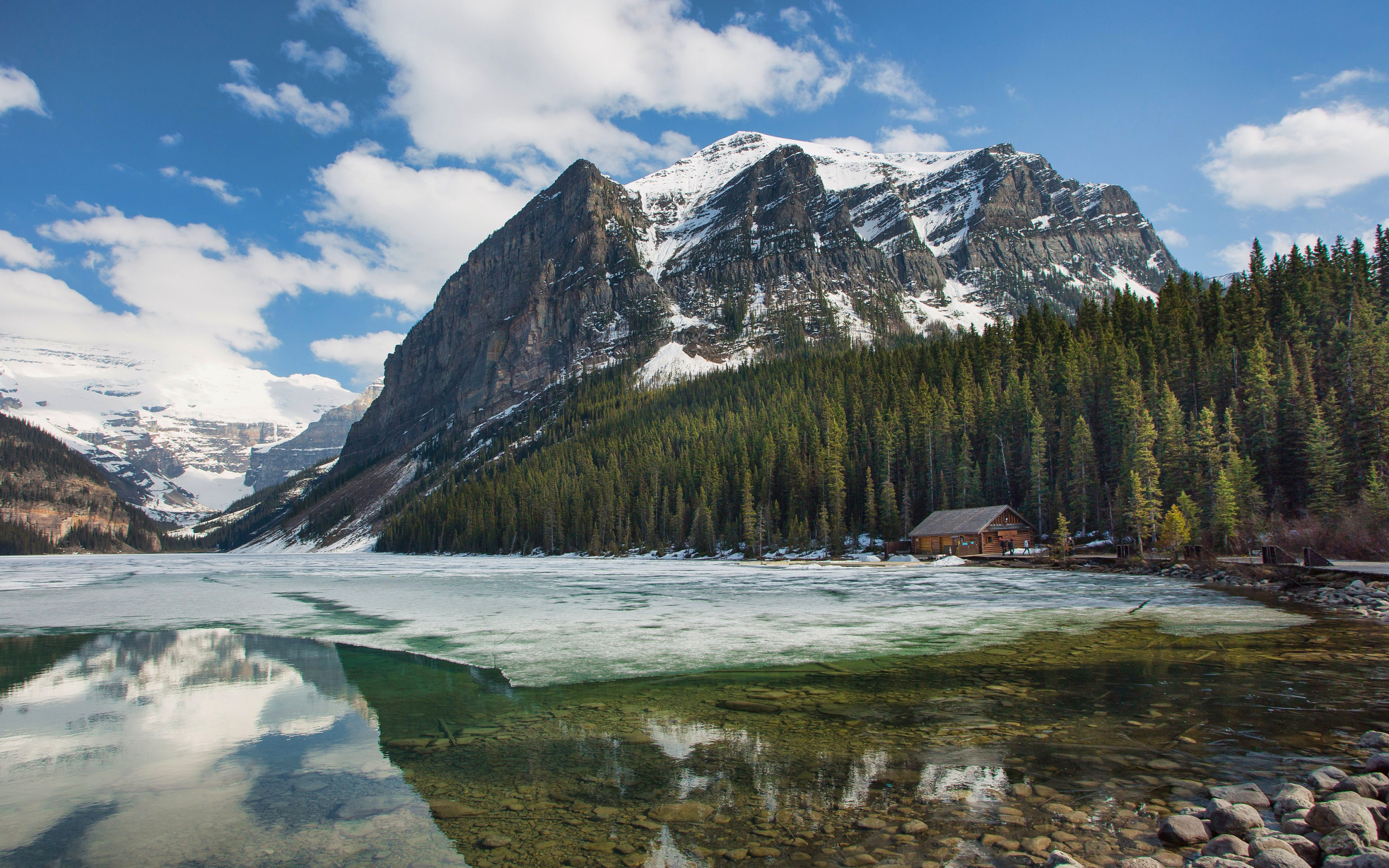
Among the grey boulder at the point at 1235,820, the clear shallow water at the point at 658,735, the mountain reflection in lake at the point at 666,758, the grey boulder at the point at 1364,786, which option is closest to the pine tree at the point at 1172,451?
the clear shallow water at the point at 658,735

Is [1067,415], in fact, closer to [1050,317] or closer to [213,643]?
[1050,317]

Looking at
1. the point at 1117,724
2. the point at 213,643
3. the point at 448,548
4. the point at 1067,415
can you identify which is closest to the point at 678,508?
the point at 1067,415

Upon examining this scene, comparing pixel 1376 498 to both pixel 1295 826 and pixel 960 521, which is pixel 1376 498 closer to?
pixel 960 521

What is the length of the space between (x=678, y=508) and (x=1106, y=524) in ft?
179

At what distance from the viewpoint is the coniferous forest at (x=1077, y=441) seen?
49.3 m

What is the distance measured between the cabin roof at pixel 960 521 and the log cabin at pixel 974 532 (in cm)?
4

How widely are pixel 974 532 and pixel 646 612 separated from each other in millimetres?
44069

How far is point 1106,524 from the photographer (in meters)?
63.8

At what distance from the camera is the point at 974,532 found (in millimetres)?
60625

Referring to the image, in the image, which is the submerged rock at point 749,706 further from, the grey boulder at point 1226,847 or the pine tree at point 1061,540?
the pine tree at point 1061,540

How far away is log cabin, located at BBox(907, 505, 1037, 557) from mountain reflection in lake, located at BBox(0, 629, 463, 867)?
188 feet

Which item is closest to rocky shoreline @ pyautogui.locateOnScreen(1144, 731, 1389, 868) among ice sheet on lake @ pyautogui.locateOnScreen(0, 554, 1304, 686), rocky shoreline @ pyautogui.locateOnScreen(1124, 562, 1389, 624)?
ice sheet on lake @ pyautogui.locateOnScreen(0, 554, 1304, 686)

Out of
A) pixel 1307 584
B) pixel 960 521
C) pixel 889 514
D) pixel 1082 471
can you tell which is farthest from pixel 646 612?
pixel 889 514

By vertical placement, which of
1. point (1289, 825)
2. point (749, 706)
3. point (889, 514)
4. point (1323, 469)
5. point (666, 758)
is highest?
point (1323, 469)
